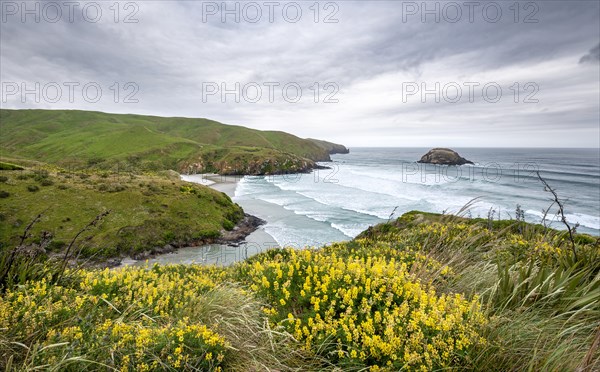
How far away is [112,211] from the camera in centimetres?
3781

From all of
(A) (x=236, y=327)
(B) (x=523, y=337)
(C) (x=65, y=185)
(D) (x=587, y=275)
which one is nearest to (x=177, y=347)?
(A) (x=236, y=327)

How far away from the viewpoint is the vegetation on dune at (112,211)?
107 feet

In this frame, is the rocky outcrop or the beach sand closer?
the beach sand

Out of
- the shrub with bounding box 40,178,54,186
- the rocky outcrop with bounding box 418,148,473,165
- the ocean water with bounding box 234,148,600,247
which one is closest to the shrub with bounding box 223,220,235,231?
the ocean water with bounding box 234,148,600,247

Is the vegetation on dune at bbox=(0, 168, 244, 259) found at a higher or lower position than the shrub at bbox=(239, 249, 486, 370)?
lower

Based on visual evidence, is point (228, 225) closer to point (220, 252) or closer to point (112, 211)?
point (220, 252)

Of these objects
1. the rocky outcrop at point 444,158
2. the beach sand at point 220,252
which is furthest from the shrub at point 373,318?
the rocky outcrop at point 444,158

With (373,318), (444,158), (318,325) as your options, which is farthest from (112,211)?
(444,158)

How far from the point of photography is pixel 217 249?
35.7 meters

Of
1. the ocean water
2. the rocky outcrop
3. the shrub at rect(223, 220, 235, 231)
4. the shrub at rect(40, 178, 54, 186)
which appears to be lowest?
the shrub at rect(223, 220, 235, 231)

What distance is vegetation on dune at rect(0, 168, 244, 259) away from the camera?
32.6 meters

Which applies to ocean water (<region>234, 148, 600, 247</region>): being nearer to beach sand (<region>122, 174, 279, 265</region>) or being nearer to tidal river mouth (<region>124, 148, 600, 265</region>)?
tidal river mouth (<region>124, 148, 600, 265</region>)

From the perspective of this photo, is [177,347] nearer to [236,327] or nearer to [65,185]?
[236,327]

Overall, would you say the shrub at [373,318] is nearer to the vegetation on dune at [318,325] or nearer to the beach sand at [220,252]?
the vegetation on dune at [318,325]
